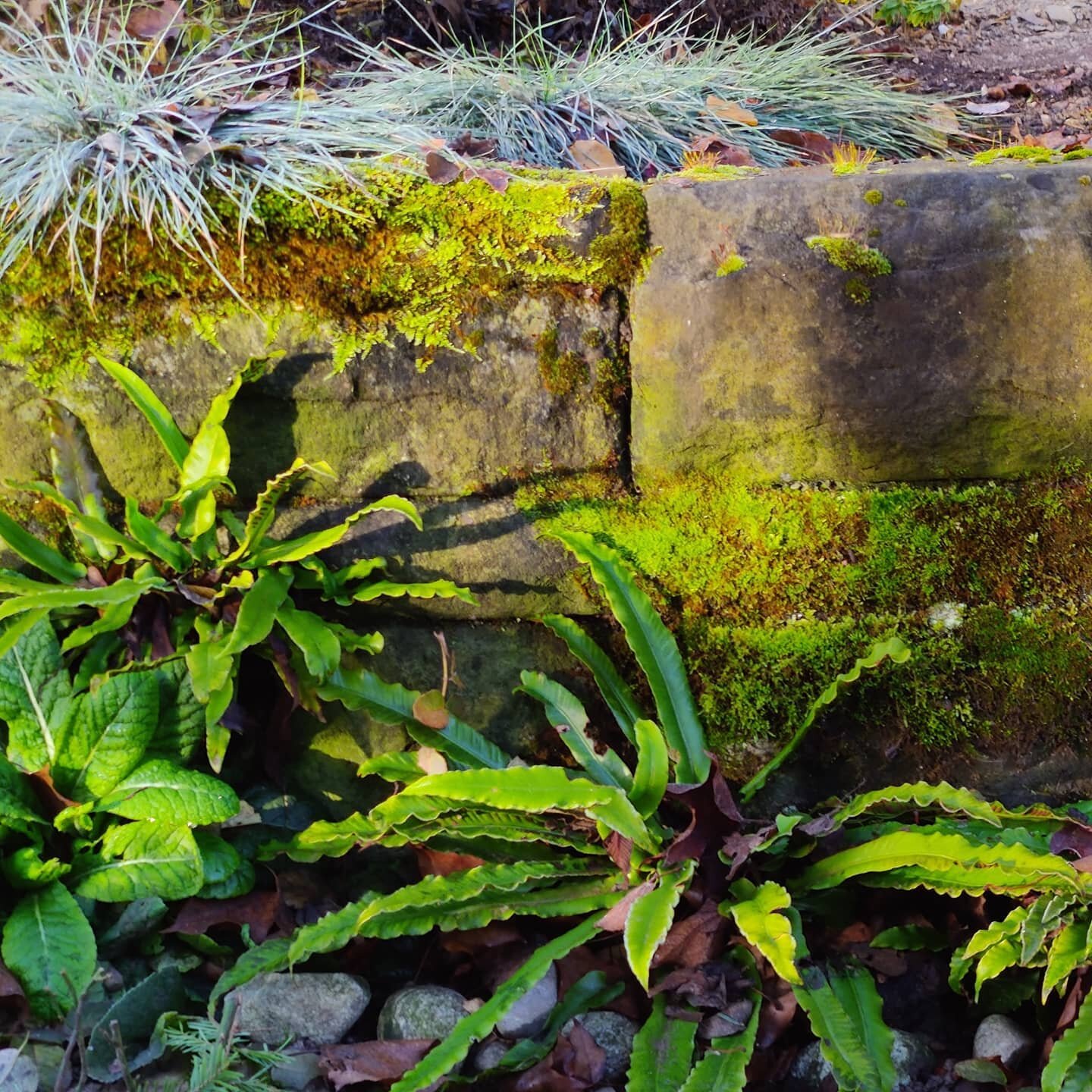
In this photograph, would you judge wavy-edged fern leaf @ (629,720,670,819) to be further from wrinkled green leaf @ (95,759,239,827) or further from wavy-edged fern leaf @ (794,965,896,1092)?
wrinkled green leaf @ (95,759,239,827)

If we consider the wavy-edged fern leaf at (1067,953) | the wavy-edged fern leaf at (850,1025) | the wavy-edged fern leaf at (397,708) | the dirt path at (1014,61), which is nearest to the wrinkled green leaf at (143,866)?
the wavy-edged fern leaf at (397,708)

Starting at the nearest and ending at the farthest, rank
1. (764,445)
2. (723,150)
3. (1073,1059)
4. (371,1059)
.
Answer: (1073,1059)
(371,1059)
(764,445)
(723,150)

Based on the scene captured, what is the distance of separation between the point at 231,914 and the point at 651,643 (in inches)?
48.3

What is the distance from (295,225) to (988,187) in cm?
172

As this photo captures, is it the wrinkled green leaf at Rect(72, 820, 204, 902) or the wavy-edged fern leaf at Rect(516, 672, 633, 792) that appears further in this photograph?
the wavy-edged fern leaf at Rect(516, 672, 633, 792)

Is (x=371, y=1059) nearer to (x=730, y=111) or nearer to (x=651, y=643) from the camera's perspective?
(x=651, y=643)

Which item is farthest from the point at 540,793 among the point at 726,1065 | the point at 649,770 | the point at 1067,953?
the point at 1067,953

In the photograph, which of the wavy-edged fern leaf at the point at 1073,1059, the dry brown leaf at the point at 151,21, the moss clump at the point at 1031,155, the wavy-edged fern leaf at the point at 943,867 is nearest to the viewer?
the wavy-edged fern leaf at the point at 1073,1059

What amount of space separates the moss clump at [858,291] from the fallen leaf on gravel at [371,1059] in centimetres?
196

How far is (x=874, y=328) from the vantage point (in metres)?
2.36

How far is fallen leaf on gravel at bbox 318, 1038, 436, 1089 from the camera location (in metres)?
2.06

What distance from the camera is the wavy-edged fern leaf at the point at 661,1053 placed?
1.95 metres

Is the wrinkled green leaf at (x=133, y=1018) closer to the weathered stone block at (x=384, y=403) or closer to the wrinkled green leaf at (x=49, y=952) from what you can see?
the wrinkled green leaf at (x=49, y=952)

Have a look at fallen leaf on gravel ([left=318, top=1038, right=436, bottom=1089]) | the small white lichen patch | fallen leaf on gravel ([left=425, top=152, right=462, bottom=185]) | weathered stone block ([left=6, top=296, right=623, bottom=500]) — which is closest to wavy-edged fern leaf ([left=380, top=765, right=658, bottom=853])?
fallen leaf on gravel ([left=318, top=1038, right=436, bottom=1089])
